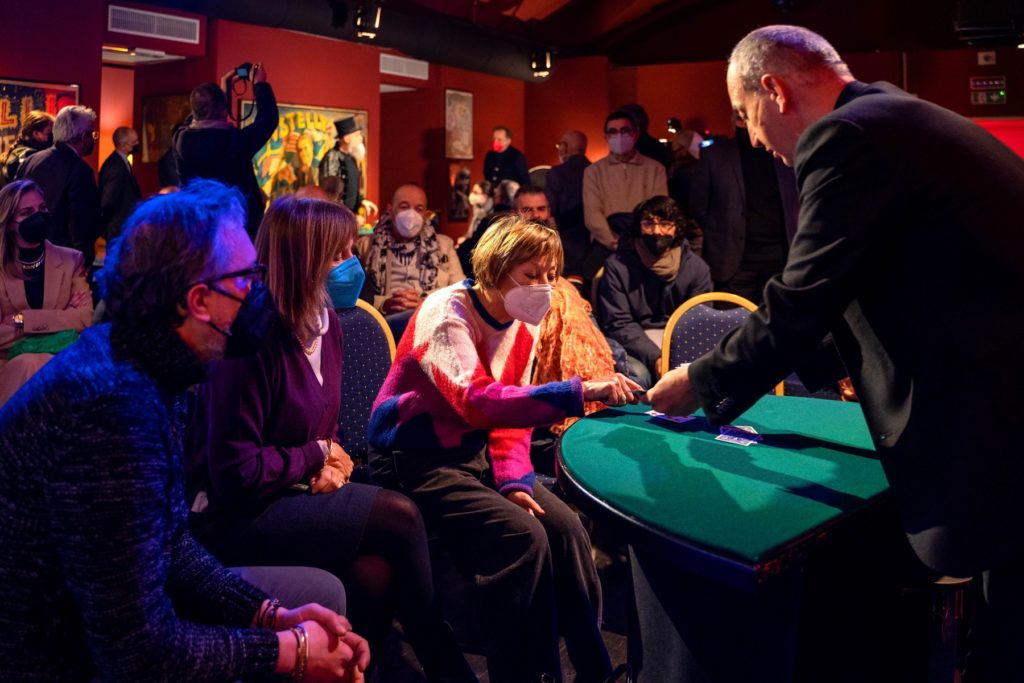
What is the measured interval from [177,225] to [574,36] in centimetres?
1479

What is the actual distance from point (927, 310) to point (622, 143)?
4687 mm

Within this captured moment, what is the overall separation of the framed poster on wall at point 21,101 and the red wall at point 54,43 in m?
0.07

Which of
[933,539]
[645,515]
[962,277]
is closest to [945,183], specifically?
[962,277]

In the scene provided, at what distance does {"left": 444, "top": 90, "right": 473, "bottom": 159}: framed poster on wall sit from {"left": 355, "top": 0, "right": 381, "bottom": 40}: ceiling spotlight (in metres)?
4.75

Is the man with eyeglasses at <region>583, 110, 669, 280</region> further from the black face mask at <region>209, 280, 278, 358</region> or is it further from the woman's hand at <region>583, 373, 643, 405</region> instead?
the black face mask at <region>209, 280, 278, 358</region>

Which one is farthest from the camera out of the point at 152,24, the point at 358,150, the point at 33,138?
the point at 358,150

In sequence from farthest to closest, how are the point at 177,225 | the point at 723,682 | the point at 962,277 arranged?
1. the point at 723,682
2. the point at 962,277
3. the point at 177,225

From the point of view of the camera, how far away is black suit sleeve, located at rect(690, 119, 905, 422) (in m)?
1.52

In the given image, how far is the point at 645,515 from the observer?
1582 mm

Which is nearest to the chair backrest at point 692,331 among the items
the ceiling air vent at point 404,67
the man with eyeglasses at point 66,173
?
the man with eyeglasses at point 66,173

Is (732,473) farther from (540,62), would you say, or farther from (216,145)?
(540,62)

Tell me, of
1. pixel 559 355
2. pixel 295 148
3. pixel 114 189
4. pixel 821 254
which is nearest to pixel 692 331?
pixel 559 355

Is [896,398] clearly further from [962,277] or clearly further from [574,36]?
[574,36]

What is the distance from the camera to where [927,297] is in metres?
1.51
